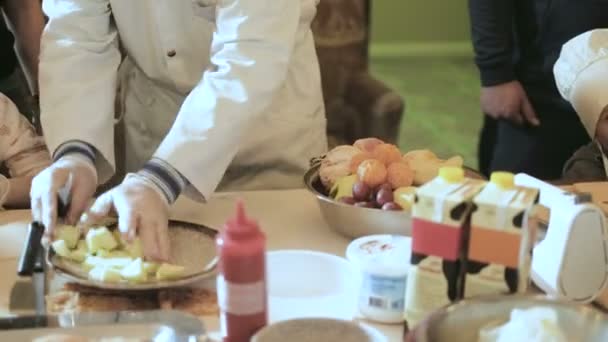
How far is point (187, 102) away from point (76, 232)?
258mm

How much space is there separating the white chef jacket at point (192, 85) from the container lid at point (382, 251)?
0.29m

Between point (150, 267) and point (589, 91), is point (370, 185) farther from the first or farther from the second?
point (589, 91)

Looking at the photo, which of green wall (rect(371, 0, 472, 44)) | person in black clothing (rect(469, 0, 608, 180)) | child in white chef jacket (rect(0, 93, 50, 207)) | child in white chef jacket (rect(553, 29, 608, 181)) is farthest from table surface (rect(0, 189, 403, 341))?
green wall (rect(371, 0, 472, 44))

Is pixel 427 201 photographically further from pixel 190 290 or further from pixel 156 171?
pixel 156 171

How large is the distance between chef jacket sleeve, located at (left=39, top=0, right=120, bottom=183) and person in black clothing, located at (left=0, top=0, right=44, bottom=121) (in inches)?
11.4

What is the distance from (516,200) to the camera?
94cm

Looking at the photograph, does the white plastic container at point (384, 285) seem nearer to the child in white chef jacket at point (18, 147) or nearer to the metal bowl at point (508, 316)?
the metal bowl at point (508, 316)

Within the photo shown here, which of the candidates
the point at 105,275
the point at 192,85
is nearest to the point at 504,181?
the point at 105,275

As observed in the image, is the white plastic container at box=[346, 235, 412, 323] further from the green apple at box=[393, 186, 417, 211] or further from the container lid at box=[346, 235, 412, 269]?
the green apple at box=[393, 186, 417, 211]

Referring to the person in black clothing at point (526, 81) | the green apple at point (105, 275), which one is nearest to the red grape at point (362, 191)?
the green apple at point (105, 275)

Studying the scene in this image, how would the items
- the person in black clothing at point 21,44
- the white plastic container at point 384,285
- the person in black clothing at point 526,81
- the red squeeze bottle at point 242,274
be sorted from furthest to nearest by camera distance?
the person in black clothing at point 526,81 → the person in black clothing at point 21,44 → the white plastic container at point 384,285 → the red squeeze bottle at point 242,274

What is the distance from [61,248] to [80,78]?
14.8 inches

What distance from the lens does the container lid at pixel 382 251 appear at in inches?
43.0

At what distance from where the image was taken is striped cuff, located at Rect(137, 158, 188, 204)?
1.31 m
